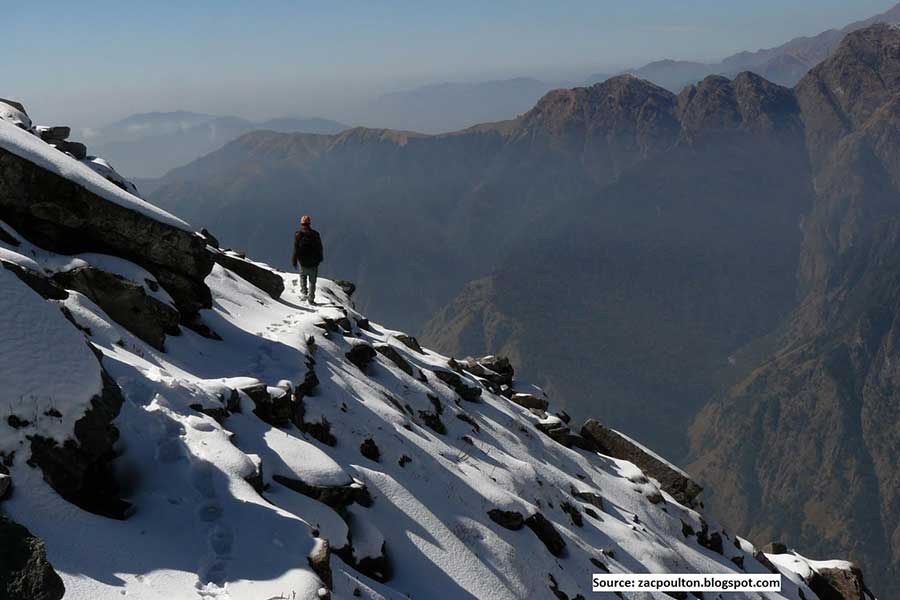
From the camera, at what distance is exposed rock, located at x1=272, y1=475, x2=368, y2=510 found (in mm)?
15352

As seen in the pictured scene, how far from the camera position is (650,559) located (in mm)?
27844

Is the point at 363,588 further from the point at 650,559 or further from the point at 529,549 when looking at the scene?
the point at 650,559

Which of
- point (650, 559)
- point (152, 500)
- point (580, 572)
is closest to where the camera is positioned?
point (152, 500)

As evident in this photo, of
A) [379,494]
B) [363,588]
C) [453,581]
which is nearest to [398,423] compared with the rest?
[379,494]

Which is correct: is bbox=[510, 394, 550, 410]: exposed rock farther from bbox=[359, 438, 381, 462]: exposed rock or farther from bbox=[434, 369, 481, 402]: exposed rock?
bbox=[359, 438, 381, 462]: exposed rock

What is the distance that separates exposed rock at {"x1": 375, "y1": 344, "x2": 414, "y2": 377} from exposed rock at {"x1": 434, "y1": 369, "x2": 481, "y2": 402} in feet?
9.35

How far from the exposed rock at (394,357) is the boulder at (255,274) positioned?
674cm

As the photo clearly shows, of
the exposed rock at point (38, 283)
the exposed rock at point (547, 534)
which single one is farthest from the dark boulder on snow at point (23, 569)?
the exposed rock at point (547, 534)

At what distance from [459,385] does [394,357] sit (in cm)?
480

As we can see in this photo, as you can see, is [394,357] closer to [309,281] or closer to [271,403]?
[309,281]

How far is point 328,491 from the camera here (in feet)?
51.6

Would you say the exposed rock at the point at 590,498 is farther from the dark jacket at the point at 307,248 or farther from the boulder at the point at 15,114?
the boulder at the point at 15,114

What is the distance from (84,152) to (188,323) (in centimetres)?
1766

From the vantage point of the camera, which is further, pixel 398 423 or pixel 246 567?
pixel 398 423
